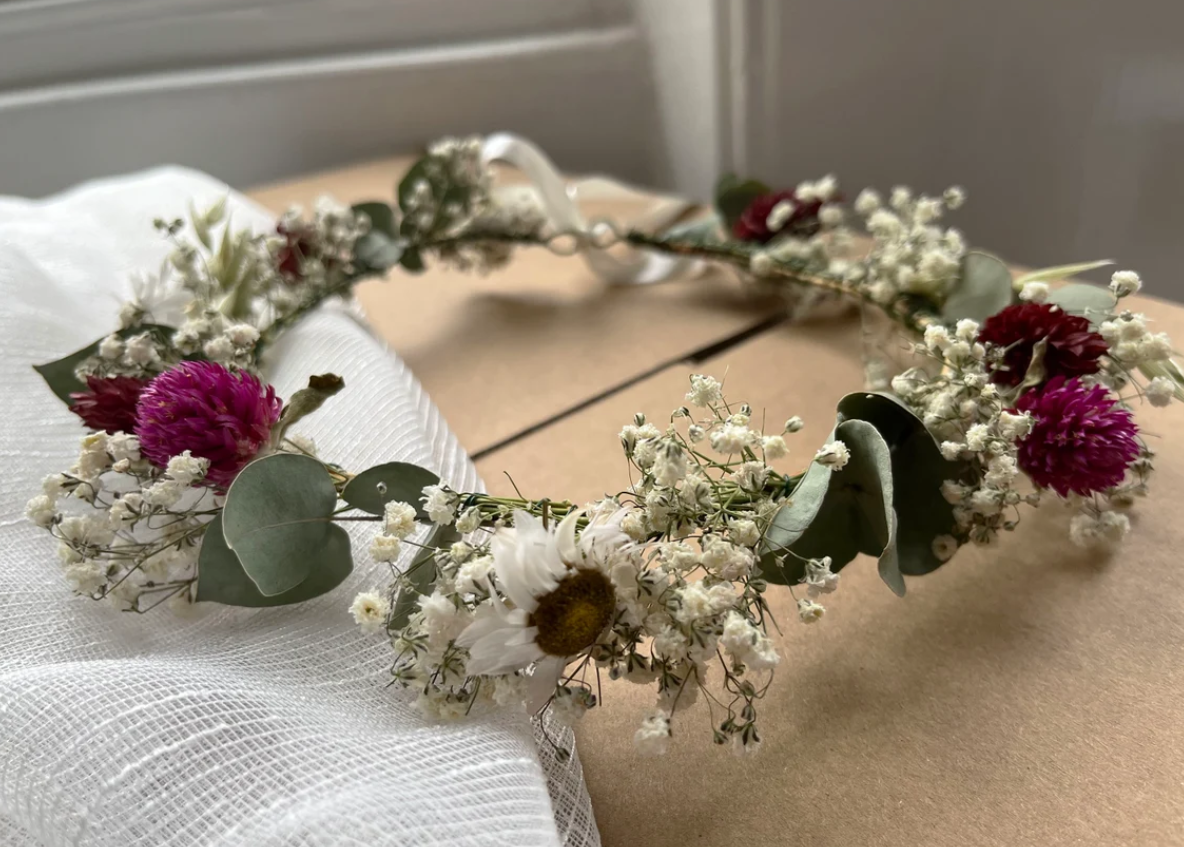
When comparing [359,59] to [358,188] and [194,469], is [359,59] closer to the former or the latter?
[358,188]

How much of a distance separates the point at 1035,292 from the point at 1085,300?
0.16 ft

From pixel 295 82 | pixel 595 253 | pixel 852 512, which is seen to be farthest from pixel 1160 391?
pixel 295 82

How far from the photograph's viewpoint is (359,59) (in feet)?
3.98

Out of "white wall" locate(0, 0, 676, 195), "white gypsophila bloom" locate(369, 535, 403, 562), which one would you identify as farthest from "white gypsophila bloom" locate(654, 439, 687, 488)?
"white wall" locate(0, 0, 676, 195)

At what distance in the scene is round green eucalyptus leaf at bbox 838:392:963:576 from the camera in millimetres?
461

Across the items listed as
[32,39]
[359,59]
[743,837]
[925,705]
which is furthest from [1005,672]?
[32,39]

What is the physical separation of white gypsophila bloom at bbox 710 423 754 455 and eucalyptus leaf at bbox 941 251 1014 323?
0.93 ft

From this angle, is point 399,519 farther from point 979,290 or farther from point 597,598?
point 979,290

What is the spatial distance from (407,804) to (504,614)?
0.07 metres

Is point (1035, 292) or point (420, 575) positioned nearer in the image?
point (420, 575)

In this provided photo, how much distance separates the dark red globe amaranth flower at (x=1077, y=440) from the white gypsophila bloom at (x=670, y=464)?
0.63 ft

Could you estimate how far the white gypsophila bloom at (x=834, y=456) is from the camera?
0.38m

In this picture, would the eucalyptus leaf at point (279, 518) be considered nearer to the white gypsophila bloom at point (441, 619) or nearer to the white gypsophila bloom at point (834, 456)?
the white gypsophila bloom at point (441, 619)

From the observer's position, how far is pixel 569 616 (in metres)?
0.35
